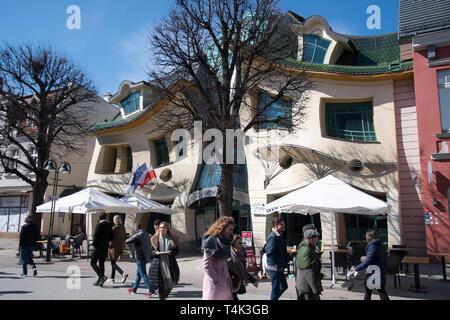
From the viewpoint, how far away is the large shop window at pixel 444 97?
46.0ft

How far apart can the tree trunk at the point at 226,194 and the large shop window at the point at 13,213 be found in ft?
76.4

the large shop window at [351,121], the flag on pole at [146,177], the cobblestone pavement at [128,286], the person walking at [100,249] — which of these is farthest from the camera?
the flag on pole at [146,177]

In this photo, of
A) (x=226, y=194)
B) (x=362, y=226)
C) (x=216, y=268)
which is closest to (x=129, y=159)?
(x=226, y=194)

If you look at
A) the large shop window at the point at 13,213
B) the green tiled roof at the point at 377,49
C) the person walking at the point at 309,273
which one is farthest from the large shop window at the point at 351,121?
the large shop window at the point at 13,213

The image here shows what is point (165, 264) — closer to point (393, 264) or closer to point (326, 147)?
point (393, 264)

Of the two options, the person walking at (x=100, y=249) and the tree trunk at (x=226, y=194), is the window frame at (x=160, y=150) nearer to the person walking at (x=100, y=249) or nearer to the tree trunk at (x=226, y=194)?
the tree trunk at (x=226, y=194)

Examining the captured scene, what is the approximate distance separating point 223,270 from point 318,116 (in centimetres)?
1311

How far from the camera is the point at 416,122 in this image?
15469 mm

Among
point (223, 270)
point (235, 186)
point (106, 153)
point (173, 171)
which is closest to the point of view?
point (223, 270)

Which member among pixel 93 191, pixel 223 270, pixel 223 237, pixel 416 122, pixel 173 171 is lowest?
pixel 223 270

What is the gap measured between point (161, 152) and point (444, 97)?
15.4 m

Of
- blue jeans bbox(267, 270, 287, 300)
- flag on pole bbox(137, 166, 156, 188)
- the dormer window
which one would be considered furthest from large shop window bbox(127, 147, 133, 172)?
blue jeans bbox(267, 270, 287, 300)
